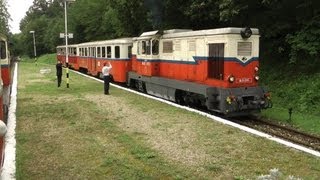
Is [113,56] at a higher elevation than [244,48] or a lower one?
lower

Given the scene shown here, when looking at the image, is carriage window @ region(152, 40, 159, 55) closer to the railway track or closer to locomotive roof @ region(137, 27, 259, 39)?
locomotive roof @ region(137, 27, 259, 39)

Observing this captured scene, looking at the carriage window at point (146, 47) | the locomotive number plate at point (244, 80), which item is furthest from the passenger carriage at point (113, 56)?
the locomotive number plate at point (244, 80)

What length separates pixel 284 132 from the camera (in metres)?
13.0

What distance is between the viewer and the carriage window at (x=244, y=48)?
1488 centimetres

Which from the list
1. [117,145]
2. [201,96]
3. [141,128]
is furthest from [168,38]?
[117,145]

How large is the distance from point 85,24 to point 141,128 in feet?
184

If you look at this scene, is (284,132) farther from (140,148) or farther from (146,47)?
(146,47)

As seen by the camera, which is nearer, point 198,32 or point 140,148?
point 140,148

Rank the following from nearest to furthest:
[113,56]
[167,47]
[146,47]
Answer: [167,47] → [146,47] → [113,56]

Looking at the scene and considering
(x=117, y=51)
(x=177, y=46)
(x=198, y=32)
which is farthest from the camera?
(x=117, y=51)

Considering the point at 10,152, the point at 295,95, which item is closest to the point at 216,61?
the point at 295,95

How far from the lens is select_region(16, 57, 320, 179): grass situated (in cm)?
838

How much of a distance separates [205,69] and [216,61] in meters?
0.67


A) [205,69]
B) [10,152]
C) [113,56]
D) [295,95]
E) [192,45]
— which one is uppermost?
[192,45]
